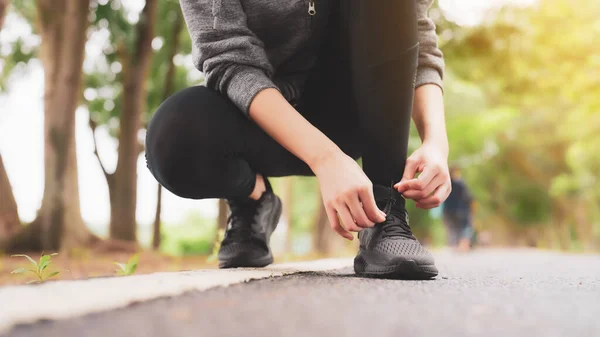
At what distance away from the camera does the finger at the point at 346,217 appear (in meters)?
1.58

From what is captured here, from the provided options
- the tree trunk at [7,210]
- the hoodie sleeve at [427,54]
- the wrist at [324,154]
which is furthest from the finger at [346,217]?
the tree trunk at [7,210]

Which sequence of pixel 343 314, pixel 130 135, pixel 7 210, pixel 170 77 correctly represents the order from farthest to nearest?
pixel 170 77 → pixel 130 135 → pixel 7 210 → pixel 343 314

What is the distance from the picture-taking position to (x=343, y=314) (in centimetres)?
108

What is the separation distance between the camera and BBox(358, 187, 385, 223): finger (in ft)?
5.06

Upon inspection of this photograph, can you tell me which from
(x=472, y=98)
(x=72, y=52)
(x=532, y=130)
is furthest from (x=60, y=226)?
(x=532, y=130)

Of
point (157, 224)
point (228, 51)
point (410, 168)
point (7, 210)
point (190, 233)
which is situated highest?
point (228, 51)

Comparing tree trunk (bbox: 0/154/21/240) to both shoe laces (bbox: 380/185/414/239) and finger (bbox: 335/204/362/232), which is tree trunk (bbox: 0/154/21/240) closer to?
shoe laces (bbox: 380/185/414/239)

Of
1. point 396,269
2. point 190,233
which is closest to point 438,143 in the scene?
point 396,269

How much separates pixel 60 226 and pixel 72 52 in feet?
7.06

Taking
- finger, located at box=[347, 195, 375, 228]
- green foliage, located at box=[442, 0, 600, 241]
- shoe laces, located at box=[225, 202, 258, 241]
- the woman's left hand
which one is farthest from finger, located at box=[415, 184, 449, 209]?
green foliage, located at box=[442, 0, 600, 241]

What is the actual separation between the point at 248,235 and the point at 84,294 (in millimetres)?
1168

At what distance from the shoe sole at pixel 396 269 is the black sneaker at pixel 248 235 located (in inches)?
21.8

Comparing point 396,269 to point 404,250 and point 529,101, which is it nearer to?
point 404,250

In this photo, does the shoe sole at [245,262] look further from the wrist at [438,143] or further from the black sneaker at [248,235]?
the wrist at [438,143]
